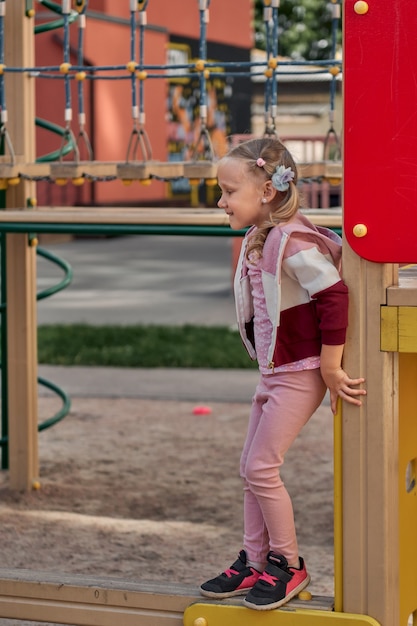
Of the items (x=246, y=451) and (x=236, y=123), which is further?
(x=236, y=123)

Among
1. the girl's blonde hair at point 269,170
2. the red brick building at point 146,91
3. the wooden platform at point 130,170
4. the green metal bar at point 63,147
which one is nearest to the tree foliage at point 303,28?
the red brick building at point 146,91

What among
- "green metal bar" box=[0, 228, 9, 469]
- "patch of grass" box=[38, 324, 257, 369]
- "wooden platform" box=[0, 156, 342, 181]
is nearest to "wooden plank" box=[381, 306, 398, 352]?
"wooden platform" box=[0, 156, 342, 181]

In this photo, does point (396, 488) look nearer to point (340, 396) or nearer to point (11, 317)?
point (340, 396)

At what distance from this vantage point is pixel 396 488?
276 cm

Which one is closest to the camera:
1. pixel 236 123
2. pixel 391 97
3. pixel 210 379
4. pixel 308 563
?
pixel 391 97

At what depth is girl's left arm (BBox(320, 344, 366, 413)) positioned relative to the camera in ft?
8.91

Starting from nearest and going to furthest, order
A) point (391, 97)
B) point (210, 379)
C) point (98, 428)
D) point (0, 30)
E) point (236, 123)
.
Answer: point (391, 97) → point (0, 30) → point (98, 428) → point (210, 379) → point (236, 123)

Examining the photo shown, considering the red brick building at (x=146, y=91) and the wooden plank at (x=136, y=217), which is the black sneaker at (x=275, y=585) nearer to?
the wooden plank at (x=136, y=217)

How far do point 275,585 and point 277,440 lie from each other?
34 cm

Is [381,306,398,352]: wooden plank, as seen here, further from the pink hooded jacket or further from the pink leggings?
the pink leggings

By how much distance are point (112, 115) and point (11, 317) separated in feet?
52.7

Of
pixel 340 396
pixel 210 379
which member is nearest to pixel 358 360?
pixel 340 396

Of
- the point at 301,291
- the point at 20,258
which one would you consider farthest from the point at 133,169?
the point at 301,291

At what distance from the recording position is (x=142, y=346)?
8.55m
